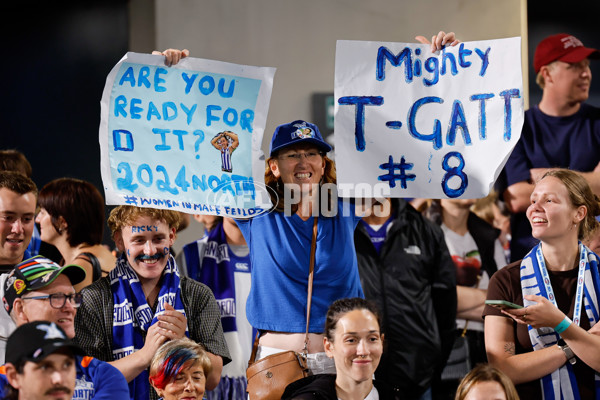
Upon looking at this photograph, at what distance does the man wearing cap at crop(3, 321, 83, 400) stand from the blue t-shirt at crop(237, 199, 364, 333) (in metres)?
1.16

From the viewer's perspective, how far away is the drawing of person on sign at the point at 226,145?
3631 mm

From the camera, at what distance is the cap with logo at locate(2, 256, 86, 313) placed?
112 inches

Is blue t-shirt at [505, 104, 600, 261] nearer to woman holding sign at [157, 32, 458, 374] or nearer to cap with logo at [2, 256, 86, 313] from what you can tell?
woman holding sign at [157, 32, 458, 374]

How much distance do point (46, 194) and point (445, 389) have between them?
7.58ft

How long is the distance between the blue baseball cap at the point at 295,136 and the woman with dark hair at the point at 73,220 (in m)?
1.07

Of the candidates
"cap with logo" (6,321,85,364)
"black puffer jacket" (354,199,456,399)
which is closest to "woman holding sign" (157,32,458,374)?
"black puffer jacket" (354,199,456,399)

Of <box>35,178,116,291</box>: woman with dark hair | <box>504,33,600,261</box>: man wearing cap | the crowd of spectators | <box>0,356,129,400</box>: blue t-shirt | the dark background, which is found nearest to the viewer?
<box>0,356,129,400</box>: blue t-shirt

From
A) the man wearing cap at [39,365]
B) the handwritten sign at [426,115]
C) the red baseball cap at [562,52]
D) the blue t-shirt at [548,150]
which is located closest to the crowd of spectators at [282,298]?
the man wearing cap at [39,365]

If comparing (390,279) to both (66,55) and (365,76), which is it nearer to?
(365,76)

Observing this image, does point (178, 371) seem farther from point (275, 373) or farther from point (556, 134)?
point (556, 134)

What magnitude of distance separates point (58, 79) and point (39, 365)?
14.1 ft

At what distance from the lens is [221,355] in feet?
11.1

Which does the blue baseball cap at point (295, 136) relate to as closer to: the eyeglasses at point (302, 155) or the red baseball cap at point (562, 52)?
the eyeglasses at point (302, 155)

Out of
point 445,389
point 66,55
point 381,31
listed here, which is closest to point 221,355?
point 445,389
